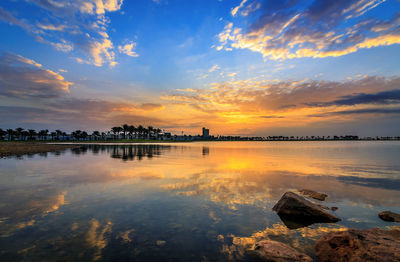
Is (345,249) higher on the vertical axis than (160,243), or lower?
higher

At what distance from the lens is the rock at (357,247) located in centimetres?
611

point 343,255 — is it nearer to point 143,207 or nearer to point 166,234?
point 166,234

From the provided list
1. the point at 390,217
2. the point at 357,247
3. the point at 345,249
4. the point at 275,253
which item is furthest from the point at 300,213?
the point at 390,217

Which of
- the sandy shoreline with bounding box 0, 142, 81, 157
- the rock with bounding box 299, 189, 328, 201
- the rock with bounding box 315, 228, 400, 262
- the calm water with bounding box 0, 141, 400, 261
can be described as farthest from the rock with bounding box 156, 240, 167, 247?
the sandy shoreline with bounding box 0, 142, 81, 157

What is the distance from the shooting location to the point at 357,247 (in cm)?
659

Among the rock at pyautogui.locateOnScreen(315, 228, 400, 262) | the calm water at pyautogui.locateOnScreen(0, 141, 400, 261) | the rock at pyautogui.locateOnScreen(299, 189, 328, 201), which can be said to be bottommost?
the rock at pyautogui.locateOnScreen(299, 189, 328, 201)

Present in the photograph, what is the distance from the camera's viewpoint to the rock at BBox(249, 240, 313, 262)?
6887mm

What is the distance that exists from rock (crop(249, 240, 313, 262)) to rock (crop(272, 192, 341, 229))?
3.03 metres

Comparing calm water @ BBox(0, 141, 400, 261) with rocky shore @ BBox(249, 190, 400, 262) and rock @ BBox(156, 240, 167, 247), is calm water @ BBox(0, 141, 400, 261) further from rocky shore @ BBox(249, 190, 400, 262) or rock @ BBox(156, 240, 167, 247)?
rocky shore @ BBox(249, 190, 400, 262)

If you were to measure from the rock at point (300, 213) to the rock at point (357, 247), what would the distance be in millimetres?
2924

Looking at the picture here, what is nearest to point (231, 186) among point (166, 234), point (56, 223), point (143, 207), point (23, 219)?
point (143, 207)

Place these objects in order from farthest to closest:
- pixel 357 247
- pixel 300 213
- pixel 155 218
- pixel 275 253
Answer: pixel 300 213 < pixel 155 218 < pixel 275 253 < pixel 357 247

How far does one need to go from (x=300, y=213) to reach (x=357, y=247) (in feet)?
14.6

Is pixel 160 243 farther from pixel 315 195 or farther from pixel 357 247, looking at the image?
pixel 315 195
